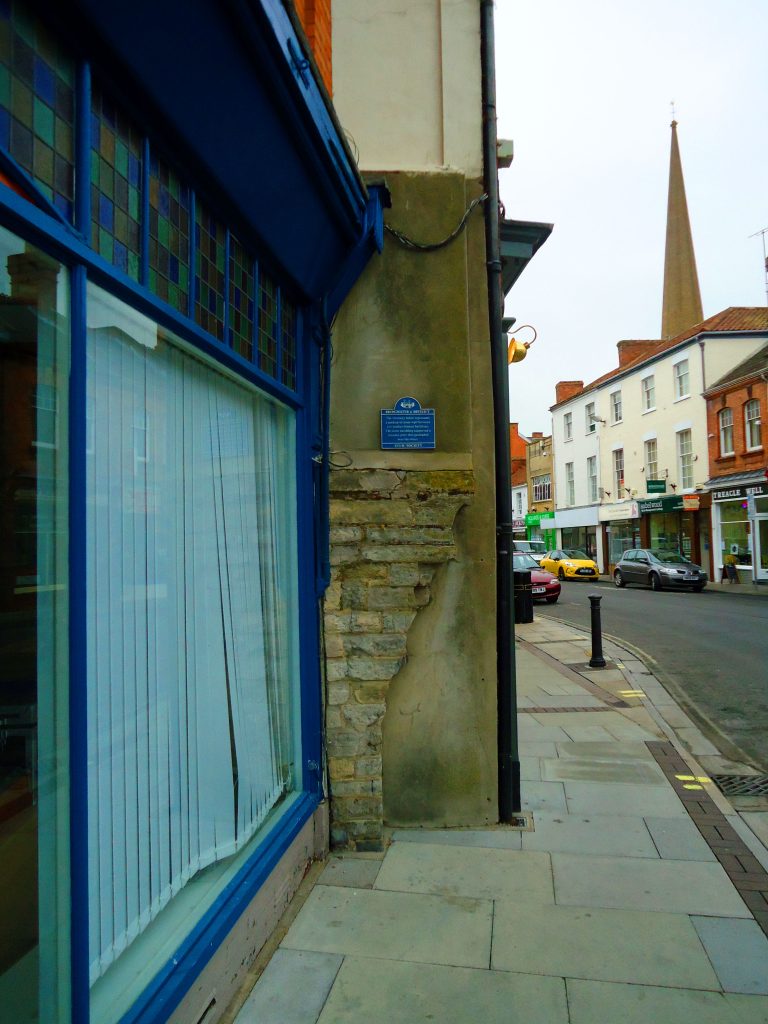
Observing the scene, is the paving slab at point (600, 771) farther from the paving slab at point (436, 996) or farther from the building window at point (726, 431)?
the building window at point (726, 431)

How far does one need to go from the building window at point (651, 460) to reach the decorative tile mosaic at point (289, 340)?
1227 inches

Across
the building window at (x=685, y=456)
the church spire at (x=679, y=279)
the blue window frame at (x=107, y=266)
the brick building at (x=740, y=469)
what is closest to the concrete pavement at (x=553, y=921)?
the blue window frame at (x=107, y=266)

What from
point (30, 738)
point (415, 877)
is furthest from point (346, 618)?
point (30, 738)

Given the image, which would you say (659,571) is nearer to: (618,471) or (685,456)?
(685,456)

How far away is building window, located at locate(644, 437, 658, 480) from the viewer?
109 feet

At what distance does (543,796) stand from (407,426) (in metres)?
2.83

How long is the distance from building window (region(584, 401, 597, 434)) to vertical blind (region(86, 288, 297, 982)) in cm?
3738

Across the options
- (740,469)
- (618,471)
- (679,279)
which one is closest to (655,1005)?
(740,469)

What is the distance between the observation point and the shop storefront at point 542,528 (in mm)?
45531

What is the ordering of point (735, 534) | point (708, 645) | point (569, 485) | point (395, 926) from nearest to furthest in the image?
point (395, 926), point (708, 645), point (735, 534), point (569, 485)

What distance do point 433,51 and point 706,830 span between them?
212 inches

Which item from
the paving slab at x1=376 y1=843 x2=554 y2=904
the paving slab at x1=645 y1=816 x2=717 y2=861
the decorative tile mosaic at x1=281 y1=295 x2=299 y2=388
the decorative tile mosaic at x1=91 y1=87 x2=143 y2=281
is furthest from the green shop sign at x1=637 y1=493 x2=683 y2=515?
the decorative tile mosaic at x1=91 y1=87 x2=143 y2=281

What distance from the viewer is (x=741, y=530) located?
28.0m

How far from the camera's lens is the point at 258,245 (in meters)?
3.67
